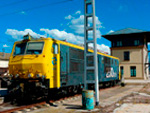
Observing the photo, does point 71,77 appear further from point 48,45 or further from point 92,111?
point 92,111

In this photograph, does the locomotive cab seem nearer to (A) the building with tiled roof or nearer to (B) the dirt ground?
(B) the dirt ground

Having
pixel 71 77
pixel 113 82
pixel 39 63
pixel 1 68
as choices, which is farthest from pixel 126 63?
pixel 39 63

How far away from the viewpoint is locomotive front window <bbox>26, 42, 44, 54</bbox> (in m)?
11.4

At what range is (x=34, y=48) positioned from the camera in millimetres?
11555

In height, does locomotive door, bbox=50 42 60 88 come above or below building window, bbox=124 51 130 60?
below

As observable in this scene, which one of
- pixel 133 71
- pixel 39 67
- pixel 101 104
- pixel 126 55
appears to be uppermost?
pixel 126 55

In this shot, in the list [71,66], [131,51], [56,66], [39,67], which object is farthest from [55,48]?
[131,51]

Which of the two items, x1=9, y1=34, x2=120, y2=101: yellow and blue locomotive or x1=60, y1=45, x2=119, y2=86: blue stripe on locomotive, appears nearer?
x1=9, y1=34, x2=120, y2=101: yellow and blue locomotive

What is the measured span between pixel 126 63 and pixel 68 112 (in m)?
35.7

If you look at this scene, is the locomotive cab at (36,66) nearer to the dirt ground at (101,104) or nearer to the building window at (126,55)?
the dirt ground at (101,104)

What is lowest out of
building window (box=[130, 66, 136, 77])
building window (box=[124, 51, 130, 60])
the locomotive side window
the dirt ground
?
the dirt ground

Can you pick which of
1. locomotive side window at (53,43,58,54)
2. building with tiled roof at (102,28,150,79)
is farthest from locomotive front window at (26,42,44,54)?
building with tiled roof at (102,28,150,79)

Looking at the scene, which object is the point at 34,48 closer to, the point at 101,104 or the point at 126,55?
the point at 101,104

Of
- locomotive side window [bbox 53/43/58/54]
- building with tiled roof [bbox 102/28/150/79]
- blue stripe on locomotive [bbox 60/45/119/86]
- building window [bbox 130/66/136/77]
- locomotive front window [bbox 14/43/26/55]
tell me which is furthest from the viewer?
building window [bbox 130/66/136/77]
